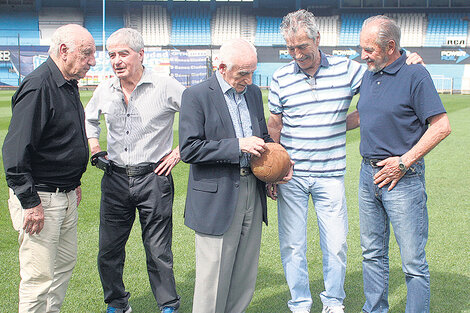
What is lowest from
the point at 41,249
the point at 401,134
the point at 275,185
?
the point at 41,249

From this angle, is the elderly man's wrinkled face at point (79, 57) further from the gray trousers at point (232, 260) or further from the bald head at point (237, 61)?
the gray trousers at point (232, 260)

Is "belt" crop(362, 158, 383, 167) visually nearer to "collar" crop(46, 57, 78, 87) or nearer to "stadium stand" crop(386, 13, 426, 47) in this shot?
"collar" crop(46, 57, 78, 87)

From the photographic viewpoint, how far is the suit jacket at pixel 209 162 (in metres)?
3.19

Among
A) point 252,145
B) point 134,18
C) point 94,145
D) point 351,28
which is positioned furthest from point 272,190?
point 134,18

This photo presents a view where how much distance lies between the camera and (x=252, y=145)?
3.12m

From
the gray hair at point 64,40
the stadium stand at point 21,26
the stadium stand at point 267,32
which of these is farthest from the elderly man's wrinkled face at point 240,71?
the stadium stand at point 21,26

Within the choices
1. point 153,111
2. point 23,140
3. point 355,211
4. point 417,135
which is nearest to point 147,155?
point 153,111

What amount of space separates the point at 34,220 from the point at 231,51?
60.4 inches

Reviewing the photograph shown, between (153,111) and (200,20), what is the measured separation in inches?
1750

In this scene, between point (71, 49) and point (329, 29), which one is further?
point (329, 29)

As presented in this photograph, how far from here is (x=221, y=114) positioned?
3.26 metres

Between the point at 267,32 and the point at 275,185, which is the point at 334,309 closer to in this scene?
the point at 275,185

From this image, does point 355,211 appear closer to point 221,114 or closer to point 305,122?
point 305,122

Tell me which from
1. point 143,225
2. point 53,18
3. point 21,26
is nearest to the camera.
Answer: point 143,225
